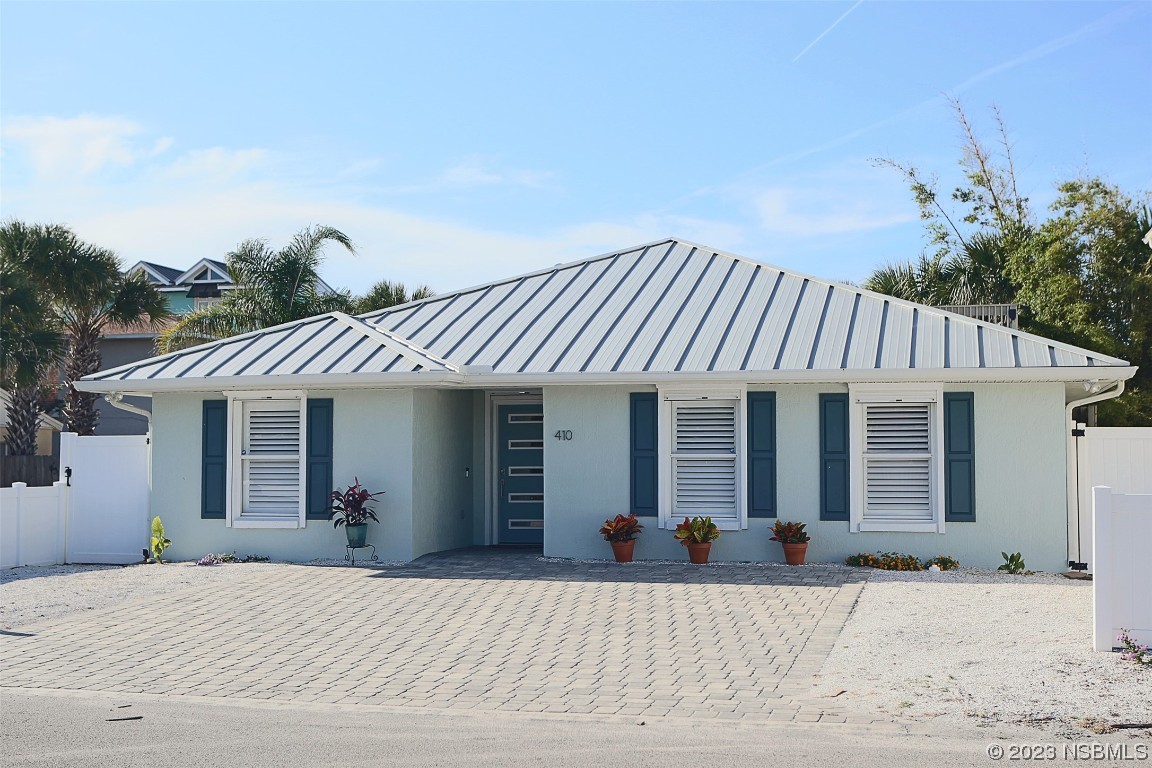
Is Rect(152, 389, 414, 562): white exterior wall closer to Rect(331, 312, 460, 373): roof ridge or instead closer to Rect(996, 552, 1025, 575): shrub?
Rect(331, 312, 460, 373): roof ridge

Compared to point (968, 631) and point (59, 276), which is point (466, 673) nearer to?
point (968, 631)

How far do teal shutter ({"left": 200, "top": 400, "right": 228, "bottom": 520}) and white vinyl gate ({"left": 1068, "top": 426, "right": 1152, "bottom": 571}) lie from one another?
1078cm

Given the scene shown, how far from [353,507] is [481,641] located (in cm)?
525

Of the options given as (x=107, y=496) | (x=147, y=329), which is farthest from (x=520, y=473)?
(x=147, y=329)

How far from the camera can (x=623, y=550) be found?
14.4 meters

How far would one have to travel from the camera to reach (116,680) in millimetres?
8180

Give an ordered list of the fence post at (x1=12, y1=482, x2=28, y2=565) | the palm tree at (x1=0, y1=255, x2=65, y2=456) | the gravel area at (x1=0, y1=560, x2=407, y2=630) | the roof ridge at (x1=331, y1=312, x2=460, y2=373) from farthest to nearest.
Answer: the palm tree at (x1=0, y1=255, x2=65, y2=456), the fence post at (x1=12, y1=482, x2=28, y2=565), the roof ridge at (x1=331, y1=312, x2=460, y2=373), the gravel area at (x1=0, y1=560, x2=407, y2=630)

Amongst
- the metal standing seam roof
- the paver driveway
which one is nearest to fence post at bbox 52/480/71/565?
the metal standing seam roof

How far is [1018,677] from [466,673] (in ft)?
12.6

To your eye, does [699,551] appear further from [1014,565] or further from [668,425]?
[1014,565]

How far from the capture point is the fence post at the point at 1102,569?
27.6 feet

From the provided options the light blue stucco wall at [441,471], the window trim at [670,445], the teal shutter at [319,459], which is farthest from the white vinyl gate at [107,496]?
the window trim at [670,445]

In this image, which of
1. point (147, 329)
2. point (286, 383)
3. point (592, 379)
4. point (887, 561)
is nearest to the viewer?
point (887, 561)

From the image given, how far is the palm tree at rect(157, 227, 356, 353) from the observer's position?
23.8 m
